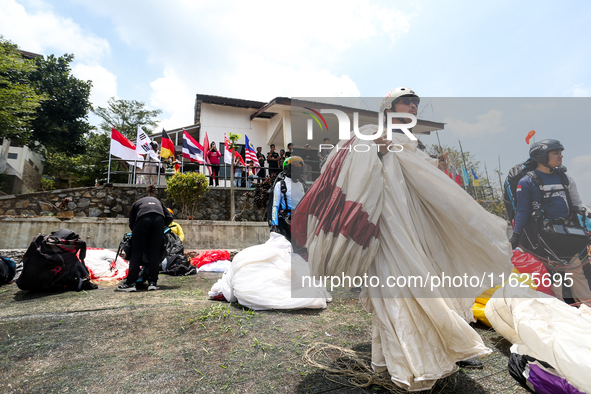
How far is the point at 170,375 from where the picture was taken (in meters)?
1.80

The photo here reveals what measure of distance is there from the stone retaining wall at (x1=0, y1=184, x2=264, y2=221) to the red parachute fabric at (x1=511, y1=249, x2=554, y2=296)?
327 inches

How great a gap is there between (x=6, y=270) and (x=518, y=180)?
7.16 metres

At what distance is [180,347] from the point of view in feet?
7.23

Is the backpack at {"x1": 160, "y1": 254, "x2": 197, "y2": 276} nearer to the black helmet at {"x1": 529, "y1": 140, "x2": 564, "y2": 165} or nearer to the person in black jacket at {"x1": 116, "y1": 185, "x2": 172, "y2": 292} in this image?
the person in black jacket at {"x1": 116, "y1": 185, "x2": 172, "y2": 292}

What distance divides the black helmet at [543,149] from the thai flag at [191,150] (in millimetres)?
10825

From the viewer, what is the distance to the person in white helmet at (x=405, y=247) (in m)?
1.63

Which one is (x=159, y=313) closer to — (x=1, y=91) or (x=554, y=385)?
(x=554, y=385)

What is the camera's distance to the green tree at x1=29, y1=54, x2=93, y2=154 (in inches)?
749

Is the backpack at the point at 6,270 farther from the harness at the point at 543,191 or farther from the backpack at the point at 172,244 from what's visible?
the harness at the point at 543,191

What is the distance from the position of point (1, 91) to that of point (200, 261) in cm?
1074

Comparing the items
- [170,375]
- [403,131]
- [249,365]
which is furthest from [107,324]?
[403,131]

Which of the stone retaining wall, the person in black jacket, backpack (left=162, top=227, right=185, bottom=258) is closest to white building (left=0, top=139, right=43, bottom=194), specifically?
the stone retaining wall

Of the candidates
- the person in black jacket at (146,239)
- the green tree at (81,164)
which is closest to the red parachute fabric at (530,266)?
the person in black jacket at (146,239)

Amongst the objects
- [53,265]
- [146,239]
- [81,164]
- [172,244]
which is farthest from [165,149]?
[81,164]
